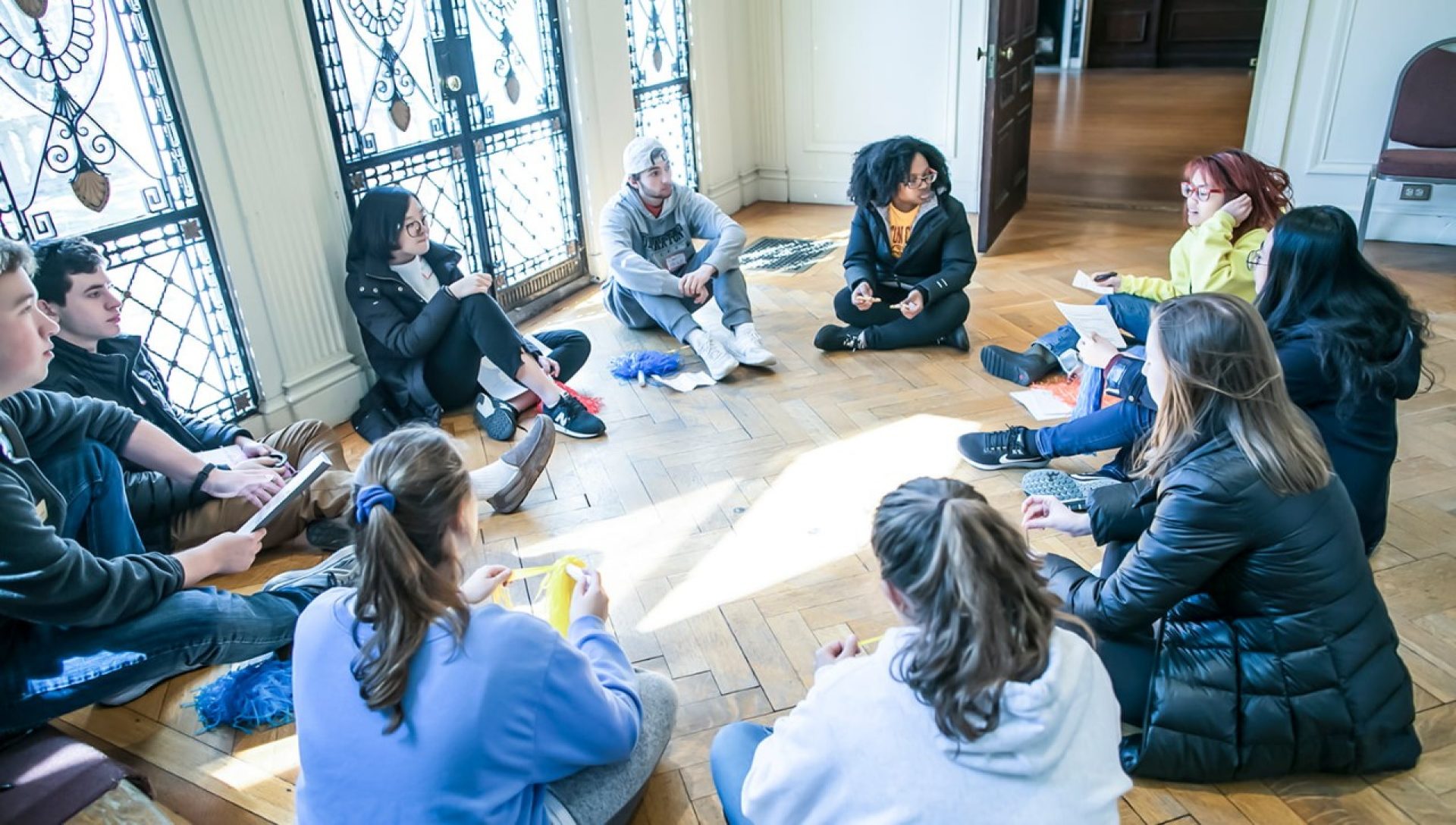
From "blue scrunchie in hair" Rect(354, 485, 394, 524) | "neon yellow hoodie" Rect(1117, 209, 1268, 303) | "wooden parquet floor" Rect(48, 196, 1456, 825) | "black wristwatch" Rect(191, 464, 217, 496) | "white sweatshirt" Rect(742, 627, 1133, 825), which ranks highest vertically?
"blue scrunchie in hair" Rect(354, 485, 394, 524)

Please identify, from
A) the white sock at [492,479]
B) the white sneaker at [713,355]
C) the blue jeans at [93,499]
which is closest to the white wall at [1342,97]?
the white sneaker at [713,355]

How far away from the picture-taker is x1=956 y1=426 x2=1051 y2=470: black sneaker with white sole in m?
2.82

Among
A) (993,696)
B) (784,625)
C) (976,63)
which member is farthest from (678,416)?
(976,63)

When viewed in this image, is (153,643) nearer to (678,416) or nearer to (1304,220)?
(678,416)

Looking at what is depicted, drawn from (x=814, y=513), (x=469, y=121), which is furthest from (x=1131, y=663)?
(x=469, y=121)

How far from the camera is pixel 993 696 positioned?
997mm

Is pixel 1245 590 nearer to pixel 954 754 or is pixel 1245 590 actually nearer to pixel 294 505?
pixel 954 754

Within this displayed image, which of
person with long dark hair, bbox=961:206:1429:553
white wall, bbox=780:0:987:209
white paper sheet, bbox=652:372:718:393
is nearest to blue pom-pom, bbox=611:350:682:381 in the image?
white paper sheet, bbox=652:372:718:393

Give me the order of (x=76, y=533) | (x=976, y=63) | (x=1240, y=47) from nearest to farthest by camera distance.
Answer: (x=76, y=533) → (x=976, y=63) → (x=1240, y=47)

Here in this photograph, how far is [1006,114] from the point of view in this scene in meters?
4.88

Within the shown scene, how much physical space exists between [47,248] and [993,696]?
2.42 m

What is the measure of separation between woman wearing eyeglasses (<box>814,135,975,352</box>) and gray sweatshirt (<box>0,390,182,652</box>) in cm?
247

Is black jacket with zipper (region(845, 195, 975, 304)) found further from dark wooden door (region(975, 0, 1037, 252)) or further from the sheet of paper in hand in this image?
the sheet of paper in hand

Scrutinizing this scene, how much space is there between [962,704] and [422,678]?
Result: 0.66 m
